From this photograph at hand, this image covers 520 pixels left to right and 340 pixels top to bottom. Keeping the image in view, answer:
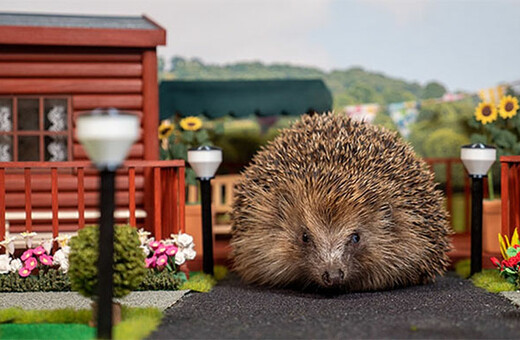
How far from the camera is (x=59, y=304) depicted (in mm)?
5910

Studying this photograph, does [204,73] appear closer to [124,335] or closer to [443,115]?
[443,115]

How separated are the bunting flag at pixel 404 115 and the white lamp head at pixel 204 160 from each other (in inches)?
321

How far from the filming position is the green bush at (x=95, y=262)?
16.1 feet

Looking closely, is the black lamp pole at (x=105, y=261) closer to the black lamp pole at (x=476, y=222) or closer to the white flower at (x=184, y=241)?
the white flower at (x=184, y=241)

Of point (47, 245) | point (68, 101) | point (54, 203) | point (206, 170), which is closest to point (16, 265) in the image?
point (47, 245)

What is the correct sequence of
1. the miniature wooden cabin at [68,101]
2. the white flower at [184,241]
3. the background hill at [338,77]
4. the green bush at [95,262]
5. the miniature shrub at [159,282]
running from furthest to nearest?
1. the background hill at [338,77]
2. the miniature wooden cabin at [68,101]
3. the white flower at [184,241]
4. the miniature shrub at [159,282]
5. the green bush at [95,262]

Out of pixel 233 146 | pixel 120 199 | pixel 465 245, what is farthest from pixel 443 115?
pixel 120 199

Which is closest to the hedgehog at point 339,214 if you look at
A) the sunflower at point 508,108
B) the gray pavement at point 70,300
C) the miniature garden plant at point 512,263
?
the miniature garden plant at point 512,263

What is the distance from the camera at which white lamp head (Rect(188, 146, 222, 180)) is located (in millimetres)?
7000

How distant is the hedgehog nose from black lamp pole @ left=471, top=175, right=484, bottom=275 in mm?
2087

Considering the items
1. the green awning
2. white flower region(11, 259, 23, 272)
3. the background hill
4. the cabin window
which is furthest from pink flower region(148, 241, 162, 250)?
the background hill

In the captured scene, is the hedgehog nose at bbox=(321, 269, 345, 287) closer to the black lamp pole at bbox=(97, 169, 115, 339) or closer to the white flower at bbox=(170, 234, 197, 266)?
the white flower at bbox=(170, 234, 197, 266)

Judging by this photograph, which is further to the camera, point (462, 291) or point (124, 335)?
point (462, 291)

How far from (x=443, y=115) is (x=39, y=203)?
9.04m
